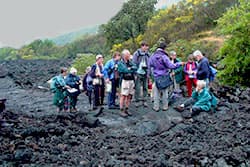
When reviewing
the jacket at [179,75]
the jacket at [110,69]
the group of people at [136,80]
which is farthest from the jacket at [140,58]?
the jacket at [179,75]

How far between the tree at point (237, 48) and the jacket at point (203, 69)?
625 cm

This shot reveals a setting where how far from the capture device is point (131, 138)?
11.9 metres

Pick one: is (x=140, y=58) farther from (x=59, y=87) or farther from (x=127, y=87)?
(x=59, y=87)

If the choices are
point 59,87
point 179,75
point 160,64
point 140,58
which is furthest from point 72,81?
point 179,75

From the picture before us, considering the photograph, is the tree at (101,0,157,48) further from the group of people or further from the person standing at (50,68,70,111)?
the person standing at (50,68,70,111)

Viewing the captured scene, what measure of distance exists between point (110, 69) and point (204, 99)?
275cm

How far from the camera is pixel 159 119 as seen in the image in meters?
13.0

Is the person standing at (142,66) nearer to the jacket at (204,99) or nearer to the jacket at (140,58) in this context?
the jacket at (140,58)

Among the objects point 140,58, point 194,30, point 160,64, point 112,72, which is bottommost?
point 112,72

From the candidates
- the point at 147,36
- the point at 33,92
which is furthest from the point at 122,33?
the point at 33,92

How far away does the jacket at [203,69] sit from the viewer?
45.4 feet

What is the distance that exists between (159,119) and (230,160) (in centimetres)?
334

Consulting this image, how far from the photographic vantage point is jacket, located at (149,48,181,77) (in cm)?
1306

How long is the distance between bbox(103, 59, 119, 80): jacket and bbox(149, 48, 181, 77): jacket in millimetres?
1025
